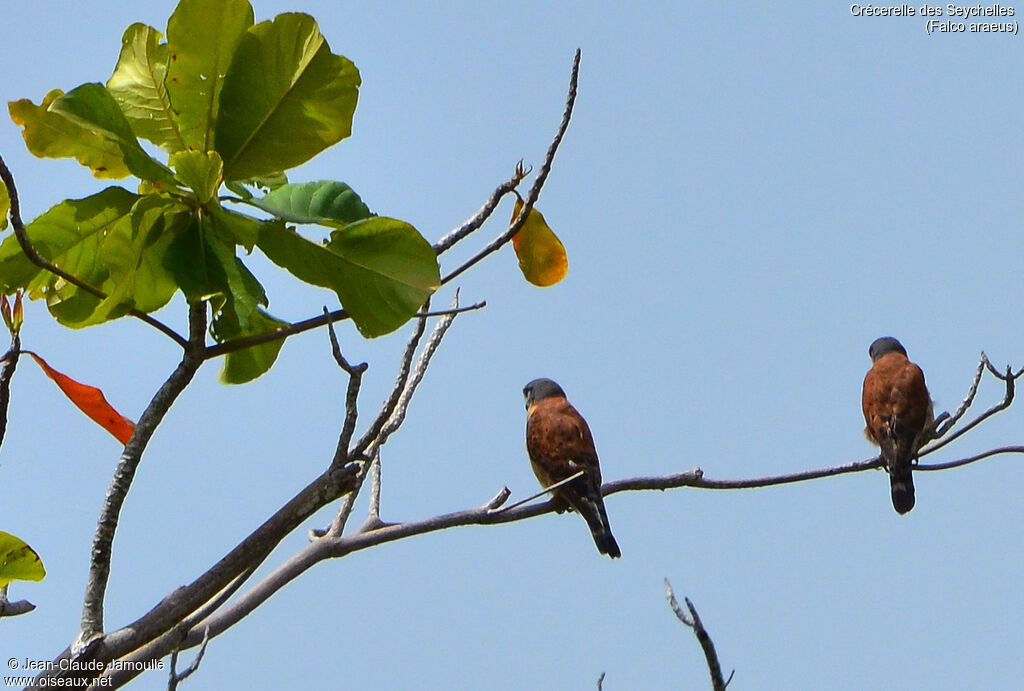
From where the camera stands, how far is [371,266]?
235cm

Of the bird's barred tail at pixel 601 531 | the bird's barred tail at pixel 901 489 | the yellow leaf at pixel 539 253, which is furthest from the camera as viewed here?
the bird's barred tail at pixel 901 489

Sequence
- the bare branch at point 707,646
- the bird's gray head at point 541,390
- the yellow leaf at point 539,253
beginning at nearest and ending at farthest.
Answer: the bare branch at point 707,646 → the yellow leaf at point 539,253 → the bird's gray head at point 541,390

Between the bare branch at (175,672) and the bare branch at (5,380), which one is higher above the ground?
the bare branch at (5,380)

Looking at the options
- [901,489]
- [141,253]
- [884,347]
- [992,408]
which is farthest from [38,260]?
[884,347]

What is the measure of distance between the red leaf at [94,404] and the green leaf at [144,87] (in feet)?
1.94

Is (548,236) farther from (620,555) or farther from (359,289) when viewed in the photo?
(620,555)

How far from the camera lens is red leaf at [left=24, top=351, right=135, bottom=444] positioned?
2.54m

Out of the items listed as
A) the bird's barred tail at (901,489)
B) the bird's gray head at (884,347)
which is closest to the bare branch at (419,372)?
the bird's barred tail at (901,489)

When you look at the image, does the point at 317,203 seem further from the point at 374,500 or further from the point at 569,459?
the point at 569,459

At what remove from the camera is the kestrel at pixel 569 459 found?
16.3ft

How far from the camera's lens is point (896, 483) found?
6.33 meters

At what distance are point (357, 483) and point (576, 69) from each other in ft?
3.22

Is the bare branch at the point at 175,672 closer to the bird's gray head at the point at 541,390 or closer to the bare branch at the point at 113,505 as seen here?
the bare branch at the point at 113,505

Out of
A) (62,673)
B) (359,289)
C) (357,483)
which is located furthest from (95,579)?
(359,289)
